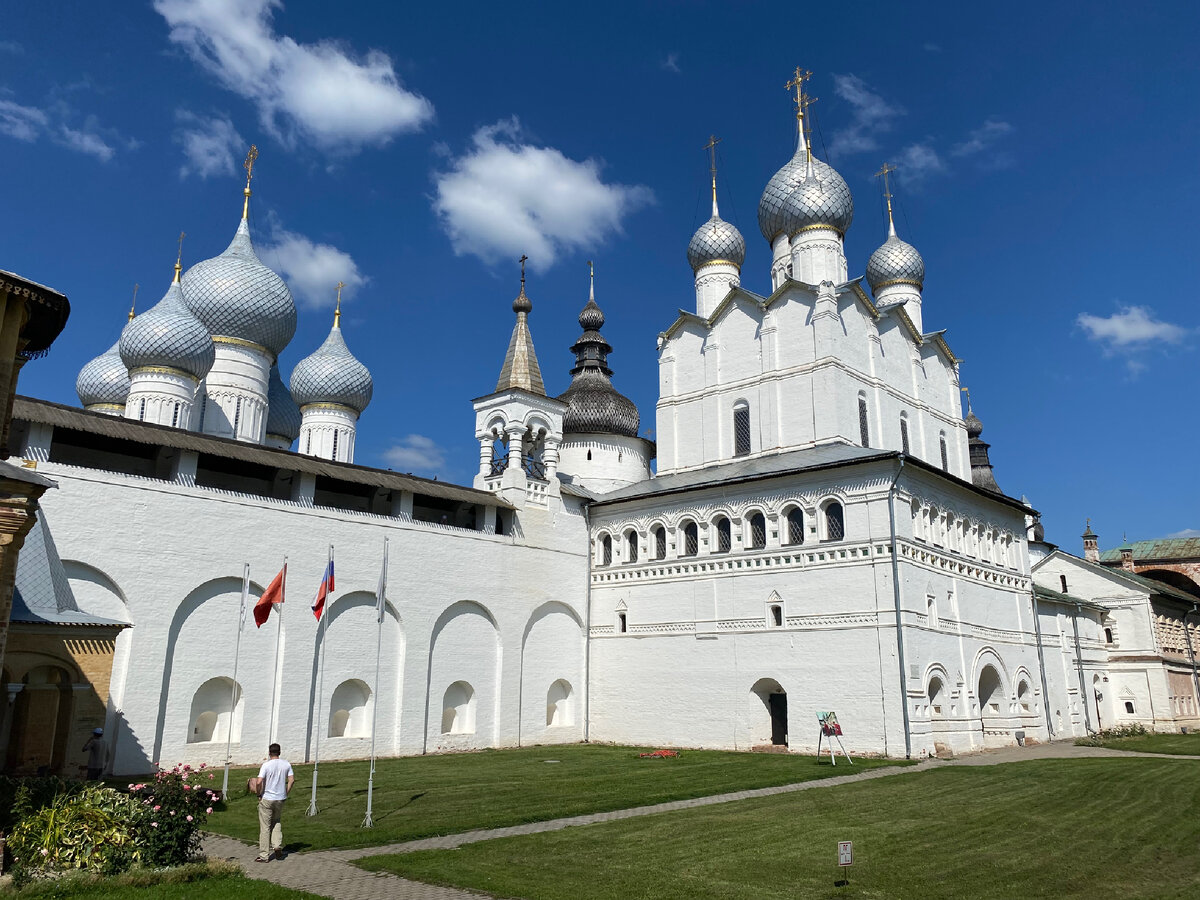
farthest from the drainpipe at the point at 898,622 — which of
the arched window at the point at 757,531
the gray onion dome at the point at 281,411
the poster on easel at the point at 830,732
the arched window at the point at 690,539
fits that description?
the gray onion dome at the point at 281,411

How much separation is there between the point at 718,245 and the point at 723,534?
12228 mm

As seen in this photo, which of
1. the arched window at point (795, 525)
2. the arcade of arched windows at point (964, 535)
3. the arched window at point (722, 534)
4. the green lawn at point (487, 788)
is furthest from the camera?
the arched window at point (722, 534)

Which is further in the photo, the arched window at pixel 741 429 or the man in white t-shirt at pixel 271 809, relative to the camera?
the arched window at pixel 741 429

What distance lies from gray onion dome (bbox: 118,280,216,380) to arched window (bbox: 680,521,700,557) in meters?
14.5

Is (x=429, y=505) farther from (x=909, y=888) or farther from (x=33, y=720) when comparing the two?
(x=909, y=888)

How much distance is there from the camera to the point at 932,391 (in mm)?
30969

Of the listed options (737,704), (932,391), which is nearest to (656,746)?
(737,704)

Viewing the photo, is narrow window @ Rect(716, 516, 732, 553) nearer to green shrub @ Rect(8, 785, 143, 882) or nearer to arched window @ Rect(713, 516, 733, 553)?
arched window @ Rect(713, 516, 733, 553)

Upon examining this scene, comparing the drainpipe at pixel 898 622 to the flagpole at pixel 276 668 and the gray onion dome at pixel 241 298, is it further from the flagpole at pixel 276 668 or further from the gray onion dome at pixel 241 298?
the gray onion dome at pixel 241 298

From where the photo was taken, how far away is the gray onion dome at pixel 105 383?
28141 mm

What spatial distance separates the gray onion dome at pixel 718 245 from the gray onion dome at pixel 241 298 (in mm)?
14180

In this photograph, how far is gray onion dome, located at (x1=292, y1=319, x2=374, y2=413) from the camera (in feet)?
101

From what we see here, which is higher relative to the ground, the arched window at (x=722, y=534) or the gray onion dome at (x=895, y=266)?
the gray onion dome at (x=895, y=266)

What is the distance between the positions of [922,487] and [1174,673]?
72.6ft
